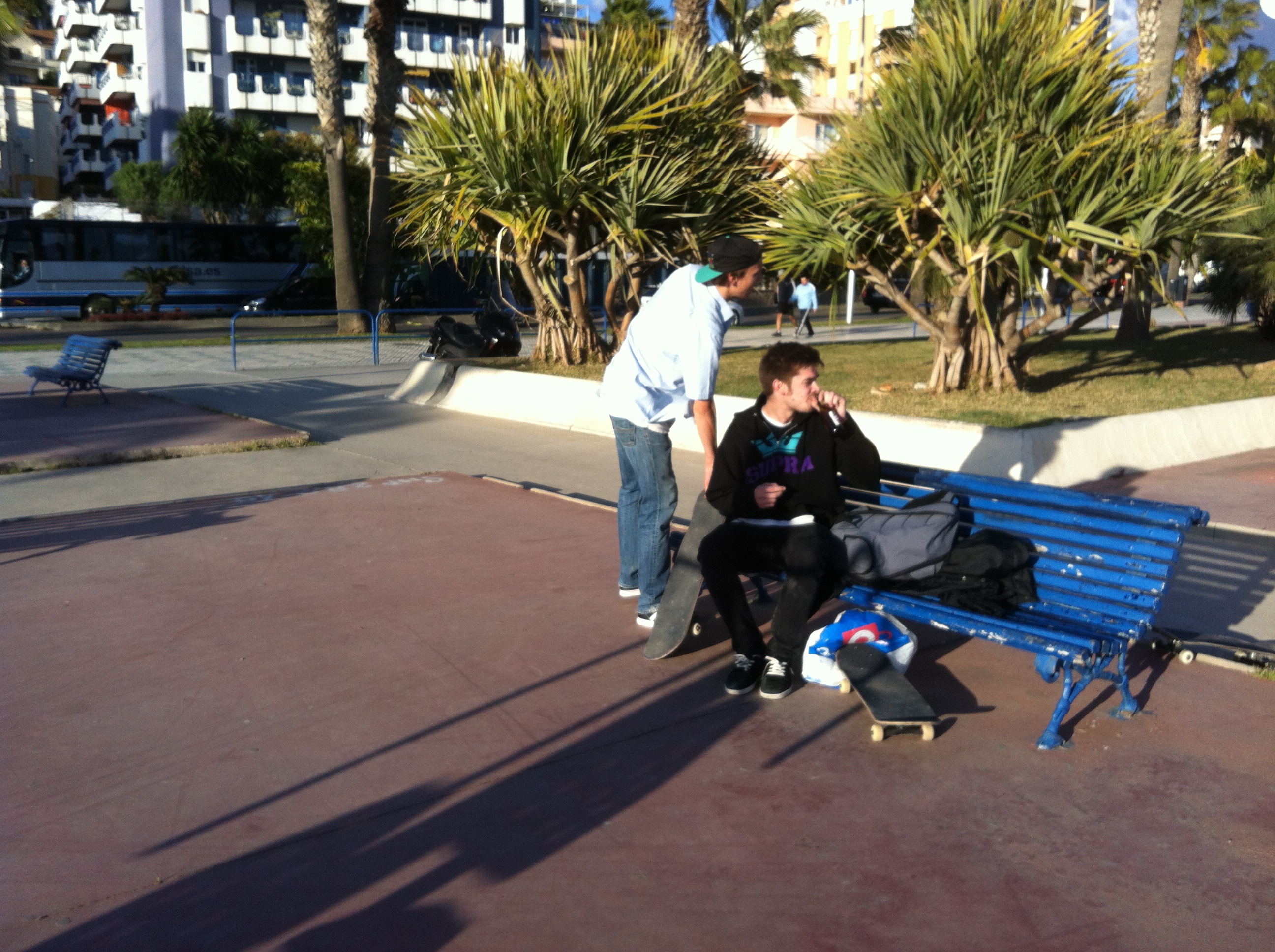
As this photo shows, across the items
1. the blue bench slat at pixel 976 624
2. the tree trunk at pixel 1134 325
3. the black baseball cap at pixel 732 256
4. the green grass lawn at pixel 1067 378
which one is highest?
the black baseball cap at pixel 732 256

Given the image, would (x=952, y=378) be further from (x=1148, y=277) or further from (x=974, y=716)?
(x=974, y=716)

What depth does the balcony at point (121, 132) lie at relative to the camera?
57469mm

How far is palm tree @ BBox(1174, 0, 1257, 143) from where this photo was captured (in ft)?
133

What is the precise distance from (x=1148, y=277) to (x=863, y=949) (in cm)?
939

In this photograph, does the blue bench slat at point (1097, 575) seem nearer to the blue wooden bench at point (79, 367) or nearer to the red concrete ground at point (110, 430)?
the red concrete ground at point (110, 430)

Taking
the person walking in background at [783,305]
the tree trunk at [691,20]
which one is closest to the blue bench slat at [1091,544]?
the tree trunk at [691,20]

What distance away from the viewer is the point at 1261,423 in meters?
10.8

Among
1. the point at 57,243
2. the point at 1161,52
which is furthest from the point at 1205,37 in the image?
the point at 57,243

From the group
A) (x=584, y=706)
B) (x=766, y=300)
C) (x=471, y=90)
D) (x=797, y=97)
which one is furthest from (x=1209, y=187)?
(x=766, y=300)

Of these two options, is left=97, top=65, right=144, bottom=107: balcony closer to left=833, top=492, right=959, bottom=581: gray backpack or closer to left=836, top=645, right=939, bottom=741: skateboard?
left=833, top=492, right=959, bottom=581: gray backpack

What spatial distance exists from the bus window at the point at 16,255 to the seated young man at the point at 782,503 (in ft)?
108

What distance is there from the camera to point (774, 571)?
189 inches

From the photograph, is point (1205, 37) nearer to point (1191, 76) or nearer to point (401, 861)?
point (1191, 76)

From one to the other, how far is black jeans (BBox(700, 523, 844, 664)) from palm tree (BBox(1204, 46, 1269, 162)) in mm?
45950
